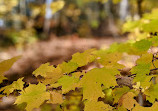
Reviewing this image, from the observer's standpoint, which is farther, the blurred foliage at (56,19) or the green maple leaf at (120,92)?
the blurred foliage at (56,19)

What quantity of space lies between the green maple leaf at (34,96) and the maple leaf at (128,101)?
41cm

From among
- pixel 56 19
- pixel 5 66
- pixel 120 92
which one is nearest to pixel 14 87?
pixel 5 66

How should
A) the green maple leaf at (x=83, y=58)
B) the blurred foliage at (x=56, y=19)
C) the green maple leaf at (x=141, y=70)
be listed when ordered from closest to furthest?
the green maple leaf at (x=141, y=70)
the green maple leaf at (x=83, y=58)
the blurred foliage at (x=56, y=19)

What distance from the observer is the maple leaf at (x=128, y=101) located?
3.42 ft

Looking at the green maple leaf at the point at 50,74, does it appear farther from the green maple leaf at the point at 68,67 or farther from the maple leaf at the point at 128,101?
the maple leaf at the point at 128,101

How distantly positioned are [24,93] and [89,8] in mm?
19289

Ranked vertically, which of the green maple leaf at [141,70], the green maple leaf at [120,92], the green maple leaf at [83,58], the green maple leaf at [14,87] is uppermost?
the green maple leaf at [83,58]

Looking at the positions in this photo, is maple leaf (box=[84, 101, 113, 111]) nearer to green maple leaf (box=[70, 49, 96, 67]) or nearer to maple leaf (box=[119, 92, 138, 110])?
maple leaf (box=[119, 92, 138, 110])

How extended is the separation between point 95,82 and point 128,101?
250 millimetres

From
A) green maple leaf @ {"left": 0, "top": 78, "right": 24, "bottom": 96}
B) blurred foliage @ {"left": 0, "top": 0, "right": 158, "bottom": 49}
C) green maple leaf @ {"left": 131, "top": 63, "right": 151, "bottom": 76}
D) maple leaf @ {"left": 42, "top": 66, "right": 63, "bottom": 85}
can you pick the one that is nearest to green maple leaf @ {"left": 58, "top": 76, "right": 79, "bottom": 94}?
maple leaf @ {"left": 42, "top": 66, "right": 63, "bottom": 85}

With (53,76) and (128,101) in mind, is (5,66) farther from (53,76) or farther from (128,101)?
(128,101)

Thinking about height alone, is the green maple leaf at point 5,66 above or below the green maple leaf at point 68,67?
above

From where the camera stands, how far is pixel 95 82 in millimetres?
941

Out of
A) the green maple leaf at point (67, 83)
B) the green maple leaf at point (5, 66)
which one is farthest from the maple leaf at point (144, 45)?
the green maple leaf at point (5, 66)
